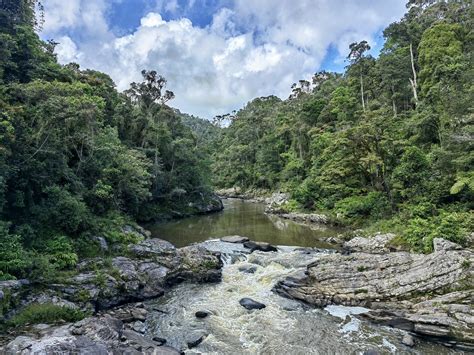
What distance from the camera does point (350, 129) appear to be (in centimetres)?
3003

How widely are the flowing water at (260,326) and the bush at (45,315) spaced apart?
9.73ft

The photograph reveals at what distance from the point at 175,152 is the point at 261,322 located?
100ft

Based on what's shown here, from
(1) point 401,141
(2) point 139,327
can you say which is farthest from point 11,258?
(1) point 401,141

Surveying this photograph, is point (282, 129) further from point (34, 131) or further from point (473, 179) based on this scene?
point (34, 131)

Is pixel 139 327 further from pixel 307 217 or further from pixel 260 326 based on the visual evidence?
pixel 307 217

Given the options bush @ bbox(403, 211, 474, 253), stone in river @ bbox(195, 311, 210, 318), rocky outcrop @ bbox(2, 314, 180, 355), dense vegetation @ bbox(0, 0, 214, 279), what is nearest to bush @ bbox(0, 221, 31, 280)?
dense vegetation @ bbox(0, 0, 214, 279)

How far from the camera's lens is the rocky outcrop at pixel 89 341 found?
30.2 feet

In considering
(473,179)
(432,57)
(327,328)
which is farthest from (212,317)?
(432,57)

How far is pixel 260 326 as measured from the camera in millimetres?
13289

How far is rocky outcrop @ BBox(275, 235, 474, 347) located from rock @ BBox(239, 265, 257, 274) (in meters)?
2.88

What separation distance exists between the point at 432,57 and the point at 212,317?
129ft

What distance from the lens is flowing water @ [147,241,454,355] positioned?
11.7 meters

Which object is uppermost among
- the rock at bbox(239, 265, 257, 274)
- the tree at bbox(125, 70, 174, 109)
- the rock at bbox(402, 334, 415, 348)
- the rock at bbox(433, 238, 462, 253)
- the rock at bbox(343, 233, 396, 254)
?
the tree at bbox(125, 70, 174, 109)

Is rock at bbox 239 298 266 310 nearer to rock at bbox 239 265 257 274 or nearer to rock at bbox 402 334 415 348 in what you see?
rock at bbox 239 265 257 274
